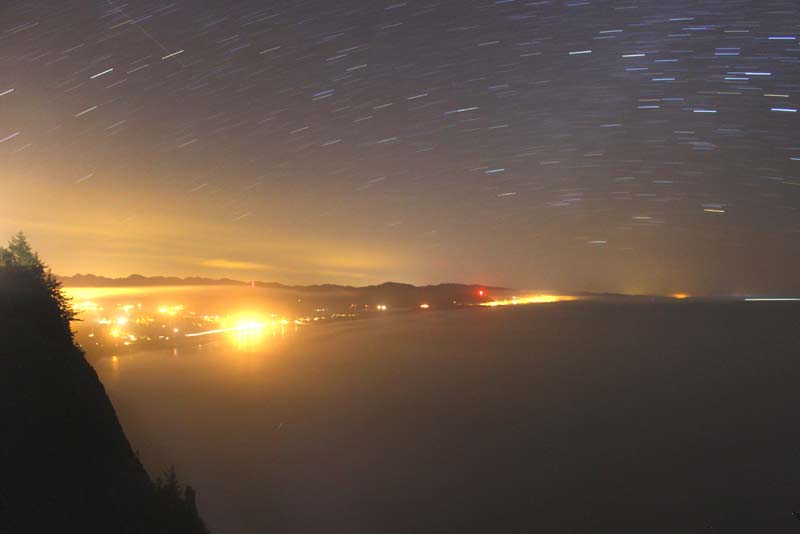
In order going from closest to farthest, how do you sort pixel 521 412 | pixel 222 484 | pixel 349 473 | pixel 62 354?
pixel 62 354 < pixel 222 484 < pixel 349 473 < pixel 521 412

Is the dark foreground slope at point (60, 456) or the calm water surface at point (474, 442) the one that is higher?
the dark foreground slope at point (60, 456)

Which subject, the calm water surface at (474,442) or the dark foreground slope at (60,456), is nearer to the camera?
the dark foreground slope at (60,456)

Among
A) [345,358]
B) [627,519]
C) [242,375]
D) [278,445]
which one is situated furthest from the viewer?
[345,358]

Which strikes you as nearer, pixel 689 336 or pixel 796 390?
pixel 796 390

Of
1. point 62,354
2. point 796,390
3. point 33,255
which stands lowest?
point 796,390

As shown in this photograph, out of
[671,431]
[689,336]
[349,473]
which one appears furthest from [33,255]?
[689,336]

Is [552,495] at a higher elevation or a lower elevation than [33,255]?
lower

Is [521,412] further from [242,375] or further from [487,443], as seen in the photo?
[242,375]
